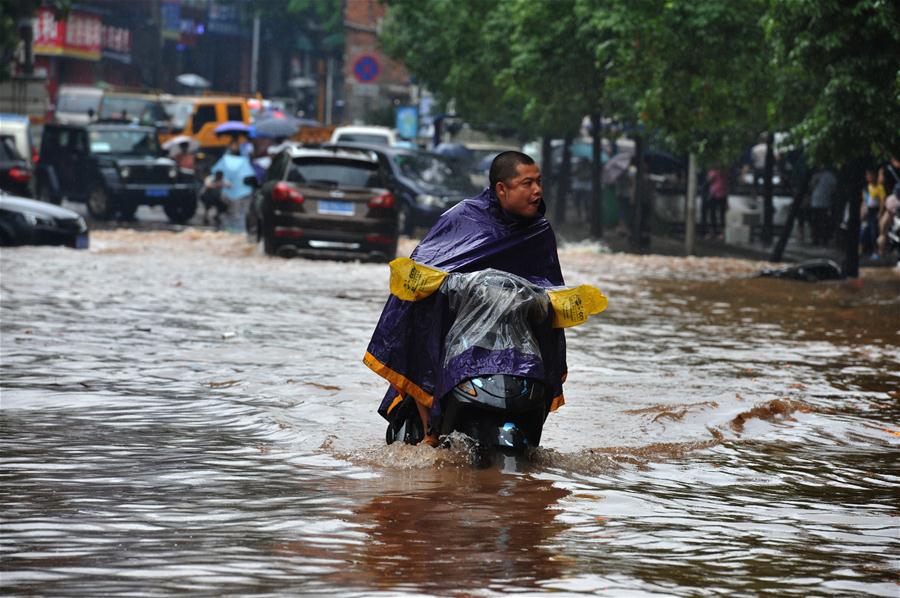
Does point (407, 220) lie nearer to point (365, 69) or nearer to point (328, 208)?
point (328, 208)

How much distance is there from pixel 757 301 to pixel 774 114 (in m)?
4.95

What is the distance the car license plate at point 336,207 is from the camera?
23.9 meters

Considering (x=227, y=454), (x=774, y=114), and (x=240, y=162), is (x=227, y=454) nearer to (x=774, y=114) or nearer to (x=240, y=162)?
(x=774, y=114)

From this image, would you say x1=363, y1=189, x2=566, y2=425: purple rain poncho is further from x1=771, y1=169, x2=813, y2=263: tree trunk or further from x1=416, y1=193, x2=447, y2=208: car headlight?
x1=416, y1=193, x2=447, y2=208: car headlight

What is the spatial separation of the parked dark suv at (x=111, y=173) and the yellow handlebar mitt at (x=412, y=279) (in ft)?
90.4

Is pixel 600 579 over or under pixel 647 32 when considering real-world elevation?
under

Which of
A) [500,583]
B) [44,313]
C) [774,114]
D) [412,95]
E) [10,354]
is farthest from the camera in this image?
[412,95]

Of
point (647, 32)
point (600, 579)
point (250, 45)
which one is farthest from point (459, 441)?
point (250, 45)

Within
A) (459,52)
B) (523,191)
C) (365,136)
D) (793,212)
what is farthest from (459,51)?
(523,191)

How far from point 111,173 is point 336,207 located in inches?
461

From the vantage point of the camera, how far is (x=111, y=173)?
113 feet

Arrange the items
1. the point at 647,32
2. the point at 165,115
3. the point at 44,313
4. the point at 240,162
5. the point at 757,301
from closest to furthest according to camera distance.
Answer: the point at 44,313 < the point at 757,301 < the point at 647,32 < the point at 240,162 < the point at 165,115

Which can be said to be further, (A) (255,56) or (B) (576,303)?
(A) (255,56)

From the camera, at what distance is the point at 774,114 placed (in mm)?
24078
